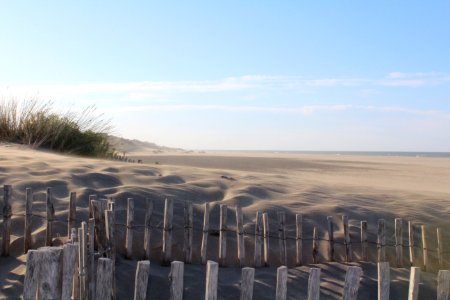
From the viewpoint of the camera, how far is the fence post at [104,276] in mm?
3424

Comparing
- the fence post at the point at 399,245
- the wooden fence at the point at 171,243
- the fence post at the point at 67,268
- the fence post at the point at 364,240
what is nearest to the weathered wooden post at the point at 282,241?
the wooden fence at the point at 171,243

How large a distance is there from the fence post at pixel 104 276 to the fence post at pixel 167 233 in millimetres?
1661

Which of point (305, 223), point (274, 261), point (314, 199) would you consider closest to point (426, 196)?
point (314, 199)

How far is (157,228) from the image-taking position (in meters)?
5.77

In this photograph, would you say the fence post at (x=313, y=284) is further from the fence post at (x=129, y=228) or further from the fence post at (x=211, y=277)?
the fence post at (x=129, y=228)

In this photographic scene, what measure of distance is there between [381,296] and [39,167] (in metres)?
5.29

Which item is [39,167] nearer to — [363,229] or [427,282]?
[363,229]

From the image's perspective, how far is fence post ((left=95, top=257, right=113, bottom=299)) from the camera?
11.2ft

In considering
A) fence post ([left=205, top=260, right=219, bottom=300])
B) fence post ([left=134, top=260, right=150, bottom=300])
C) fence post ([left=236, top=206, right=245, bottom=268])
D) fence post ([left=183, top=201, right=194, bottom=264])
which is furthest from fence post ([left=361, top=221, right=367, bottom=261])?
fence post ([left=134, top=260, right=150, bottom=300])

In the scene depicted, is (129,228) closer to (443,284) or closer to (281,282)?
(281,282)

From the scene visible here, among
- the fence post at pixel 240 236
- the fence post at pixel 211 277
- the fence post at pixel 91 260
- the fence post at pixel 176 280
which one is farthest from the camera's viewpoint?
the fence post at pixel 240 236

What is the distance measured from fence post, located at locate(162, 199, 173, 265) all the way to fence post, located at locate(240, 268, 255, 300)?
178cm

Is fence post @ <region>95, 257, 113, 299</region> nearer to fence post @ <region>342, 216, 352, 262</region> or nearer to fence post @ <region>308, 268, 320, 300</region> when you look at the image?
fence post @ <region>308, 268, 320, 300</region>

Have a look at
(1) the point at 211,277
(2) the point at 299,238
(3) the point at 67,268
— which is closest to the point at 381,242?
(2) the point at 299,238
